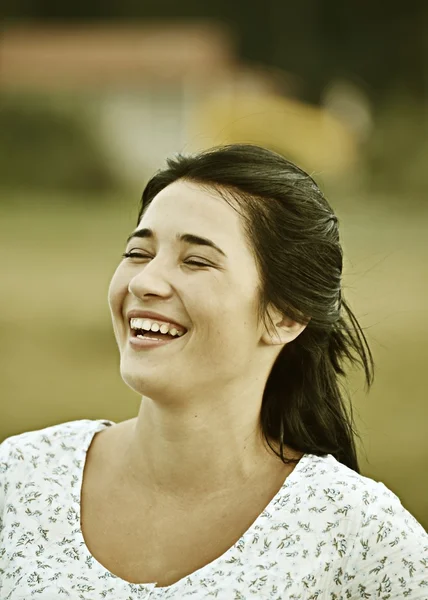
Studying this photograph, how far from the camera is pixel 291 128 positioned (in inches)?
664

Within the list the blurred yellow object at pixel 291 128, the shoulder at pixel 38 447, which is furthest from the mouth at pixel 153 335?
the blurred yellow object at pixel 291 128

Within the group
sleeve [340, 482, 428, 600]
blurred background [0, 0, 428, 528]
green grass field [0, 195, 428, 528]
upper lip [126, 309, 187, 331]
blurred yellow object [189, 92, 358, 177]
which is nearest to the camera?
sleeve [340, 482, 428, 600]

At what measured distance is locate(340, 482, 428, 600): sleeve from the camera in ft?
5.36

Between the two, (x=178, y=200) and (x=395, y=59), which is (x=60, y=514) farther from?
(x=395, y=59)

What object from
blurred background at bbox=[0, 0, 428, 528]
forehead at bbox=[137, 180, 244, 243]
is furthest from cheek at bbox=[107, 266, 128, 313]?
blurred background at bbox=[0, 0, 428, 528]

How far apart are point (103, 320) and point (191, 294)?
945 centimetres

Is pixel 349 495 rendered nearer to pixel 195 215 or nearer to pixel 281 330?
pixel 281 330

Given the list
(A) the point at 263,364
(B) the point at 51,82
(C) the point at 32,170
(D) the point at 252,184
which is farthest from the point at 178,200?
(B) the point at 51,82

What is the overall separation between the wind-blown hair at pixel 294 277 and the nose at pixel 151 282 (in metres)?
0.18

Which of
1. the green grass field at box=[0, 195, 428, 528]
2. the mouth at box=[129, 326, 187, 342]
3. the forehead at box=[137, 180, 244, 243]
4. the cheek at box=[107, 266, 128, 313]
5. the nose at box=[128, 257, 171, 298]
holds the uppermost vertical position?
the forehead at box=[137, 180, 244, 243]

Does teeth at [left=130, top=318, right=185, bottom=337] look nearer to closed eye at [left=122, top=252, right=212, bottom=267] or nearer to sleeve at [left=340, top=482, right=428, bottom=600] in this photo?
closed eye at [left=122, top=252, right=212, bottom=267]

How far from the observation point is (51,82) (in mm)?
19078

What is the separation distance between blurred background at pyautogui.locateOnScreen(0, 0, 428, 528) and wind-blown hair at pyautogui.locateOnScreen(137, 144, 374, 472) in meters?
8.01

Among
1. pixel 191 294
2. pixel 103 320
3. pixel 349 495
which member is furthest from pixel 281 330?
pixel 103 320
